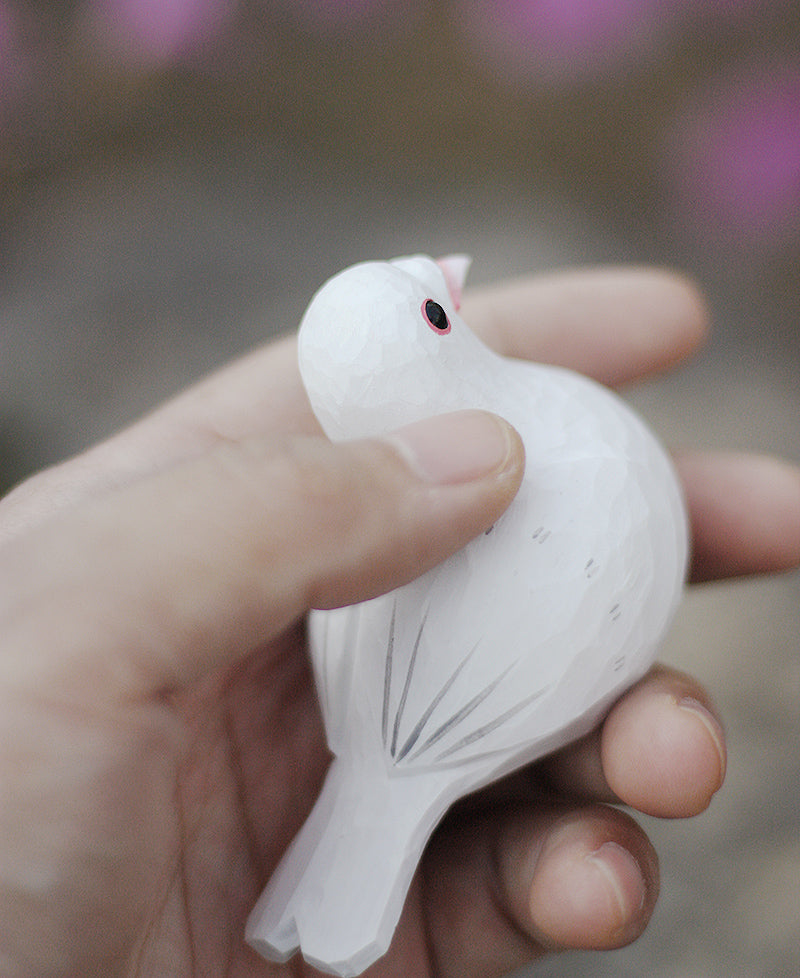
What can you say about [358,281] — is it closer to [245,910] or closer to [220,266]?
[245,910]

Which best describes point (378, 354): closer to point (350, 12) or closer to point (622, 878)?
point (622, 878)

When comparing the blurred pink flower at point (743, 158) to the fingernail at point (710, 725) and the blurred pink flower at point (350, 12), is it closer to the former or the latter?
the blurred pink flower at point (350, 12)

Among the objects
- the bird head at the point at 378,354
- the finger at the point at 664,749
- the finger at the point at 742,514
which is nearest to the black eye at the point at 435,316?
the bird head at the point at 378,354

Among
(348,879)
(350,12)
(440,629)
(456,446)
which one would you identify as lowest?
(348,879)

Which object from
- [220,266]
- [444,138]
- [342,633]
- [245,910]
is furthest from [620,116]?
[245,910]

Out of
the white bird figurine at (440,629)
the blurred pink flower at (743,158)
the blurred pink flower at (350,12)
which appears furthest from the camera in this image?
the blurred pink flower at (350,12)

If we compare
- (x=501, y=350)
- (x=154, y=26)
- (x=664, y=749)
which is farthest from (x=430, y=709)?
(x=154, y=26)

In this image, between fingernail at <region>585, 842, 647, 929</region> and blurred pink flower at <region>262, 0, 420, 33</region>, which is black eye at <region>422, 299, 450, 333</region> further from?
blurred pink flower at <region>262, 0, 420, 33</region>
